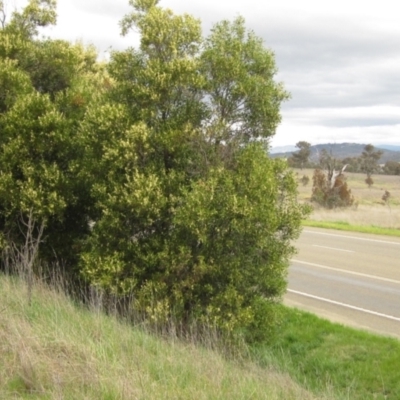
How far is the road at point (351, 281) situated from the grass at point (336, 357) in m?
0.81

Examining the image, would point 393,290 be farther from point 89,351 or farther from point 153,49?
point 89,351

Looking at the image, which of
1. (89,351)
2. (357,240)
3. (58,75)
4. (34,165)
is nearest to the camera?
(89,351)

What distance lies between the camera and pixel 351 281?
47.5 feet

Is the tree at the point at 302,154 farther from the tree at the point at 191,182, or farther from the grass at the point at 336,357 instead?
the tree at the point at 191,182

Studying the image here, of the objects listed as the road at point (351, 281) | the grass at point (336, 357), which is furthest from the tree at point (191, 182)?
the road at point (351, 281)

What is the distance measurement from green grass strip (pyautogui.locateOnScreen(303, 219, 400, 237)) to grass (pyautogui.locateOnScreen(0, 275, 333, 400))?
16779 millimetres

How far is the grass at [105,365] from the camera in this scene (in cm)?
489

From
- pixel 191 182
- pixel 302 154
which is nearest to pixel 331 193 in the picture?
pixel 191 182

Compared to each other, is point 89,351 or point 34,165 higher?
point 34,165

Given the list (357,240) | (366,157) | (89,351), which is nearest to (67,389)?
(89,351)

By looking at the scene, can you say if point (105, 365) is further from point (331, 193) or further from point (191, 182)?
point (331, 193)

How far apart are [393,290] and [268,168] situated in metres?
6.47

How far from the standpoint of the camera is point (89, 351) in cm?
566

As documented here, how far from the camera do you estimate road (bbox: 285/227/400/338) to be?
37.9 feet
